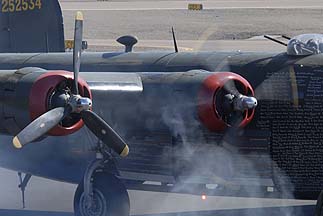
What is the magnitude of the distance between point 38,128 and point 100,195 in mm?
2394

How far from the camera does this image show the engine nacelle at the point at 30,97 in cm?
1231

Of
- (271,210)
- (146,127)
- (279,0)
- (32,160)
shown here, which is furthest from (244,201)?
(279,0)

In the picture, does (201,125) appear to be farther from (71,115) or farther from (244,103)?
(71,115)

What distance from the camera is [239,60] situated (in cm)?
1404

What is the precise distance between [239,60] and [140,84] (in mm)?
1906

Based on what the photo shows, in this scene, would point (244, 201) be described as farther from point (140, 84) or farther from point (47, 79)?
point (47, 79)

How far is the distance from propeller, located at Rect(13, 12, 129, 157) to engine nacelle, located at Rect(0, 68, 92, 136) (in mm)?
120

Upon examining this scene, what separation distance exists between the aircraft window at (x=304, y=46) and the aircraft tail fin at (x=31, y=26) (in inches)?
268

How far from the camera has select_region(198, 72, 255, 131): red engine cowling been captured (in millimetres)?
12742

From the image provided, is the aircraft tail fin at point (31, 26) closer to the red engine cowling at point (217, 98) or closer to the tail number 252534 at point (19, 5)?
the tail number 252534 at point (19, 5)

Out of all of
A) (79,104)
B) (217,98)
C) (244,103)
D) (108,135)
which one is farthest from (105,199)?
(244,103)

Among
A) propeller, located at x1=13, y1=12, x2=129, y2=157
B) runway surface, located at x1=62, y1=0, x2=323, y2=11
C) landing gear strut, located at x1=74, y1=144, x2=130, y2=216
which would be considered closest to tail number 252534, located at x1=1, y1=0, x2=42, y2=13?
propeller, located at x1=13, y1=12, x2=129, y2=157

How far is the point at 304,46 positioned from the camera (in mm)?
13508

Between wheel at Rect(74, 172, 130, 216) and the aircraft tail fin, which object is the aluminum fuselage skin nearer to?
wheel at Rect(74, 172, 130, 216)
